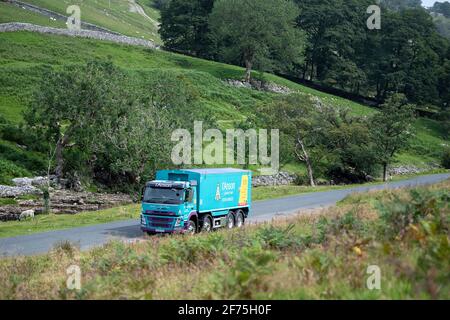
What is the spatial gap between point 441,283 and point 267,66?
77.5 meters

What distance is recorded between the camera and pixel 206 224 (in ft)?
87.9

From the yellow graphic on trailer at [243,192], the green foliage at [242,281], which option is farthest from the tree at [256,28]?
the green foliage at [242,281]

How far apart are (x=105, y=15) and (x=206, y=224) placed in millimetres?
110460

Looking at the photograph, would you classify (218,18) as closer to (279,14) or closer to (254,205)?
(279,14)

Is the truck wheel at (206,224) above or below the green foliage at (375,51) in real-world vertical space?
below

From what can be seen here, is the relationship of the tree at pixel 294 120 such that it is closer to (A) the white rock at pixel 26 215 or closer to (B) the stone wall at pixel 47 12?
A: (A) the white rock at pixel 26 215

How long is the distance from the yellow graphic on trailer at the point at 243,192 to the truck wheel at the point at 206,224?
9.73 ft

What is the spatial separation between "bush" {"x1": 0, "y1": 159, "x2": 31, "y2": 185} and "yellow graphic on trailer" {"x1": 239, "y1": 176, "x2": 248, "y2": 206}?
1837cm

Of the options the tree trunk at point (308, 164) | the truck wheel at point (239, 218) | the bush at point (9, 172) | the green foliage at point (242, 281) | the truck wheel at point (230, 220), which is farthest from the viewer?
the tree trunk at point (308, 164)

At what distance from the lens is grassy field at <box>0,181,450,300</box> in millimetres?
9734

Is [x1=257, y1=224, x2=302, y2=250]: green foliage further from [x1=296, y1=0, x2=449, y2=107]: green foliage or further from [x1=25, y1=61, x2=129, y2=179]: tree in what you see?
[x1=296, y1=0, x2=449, y2=107]: green foliage

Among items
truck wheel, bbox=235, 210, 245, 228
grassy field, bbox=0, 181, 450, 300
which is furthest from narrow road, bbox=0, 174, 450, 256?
grassy field, bbox=0, 181, 450, 300

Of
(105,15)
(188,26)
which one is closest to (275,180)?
(188,26)

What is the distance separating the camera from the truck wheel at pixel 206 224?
26500 millimetres
